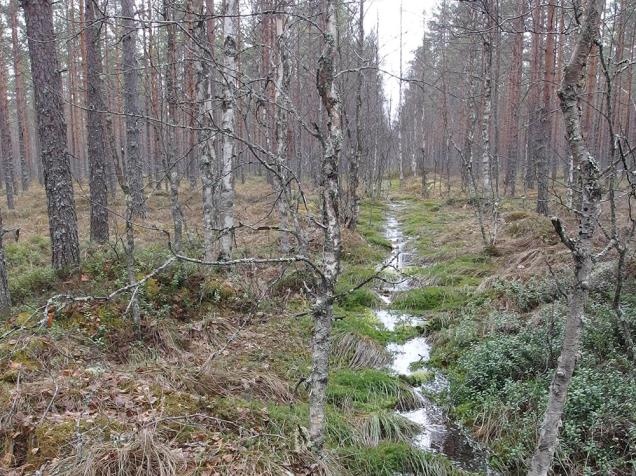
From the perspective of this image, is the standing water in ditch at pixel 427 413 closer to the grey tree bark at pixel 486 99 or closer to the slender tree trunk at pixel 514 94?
the grey tree bark at pixel 486 99

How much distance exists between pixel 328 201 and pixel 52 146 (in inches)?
233

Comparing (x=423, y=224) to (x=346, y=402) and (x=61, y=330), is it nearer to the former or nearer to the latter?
(x=346, y=402)

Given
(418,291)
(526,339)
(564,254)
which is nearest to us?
(526,339)

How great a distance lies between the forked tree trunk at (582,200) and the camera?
2377 millimetres

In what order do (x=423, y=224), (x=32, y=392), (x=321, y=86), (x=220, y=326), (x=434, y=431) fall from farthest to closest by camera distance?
(x=423, y=224) → (x=220, y=326) → (x=434, y=431) → (x=32, y=392) → (x=321, y=86)

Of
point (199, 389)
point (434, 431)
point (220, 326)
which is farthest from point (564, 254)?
point (199, 389)

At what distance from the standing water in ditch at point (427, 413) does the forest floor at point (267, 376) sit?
0.45 ft

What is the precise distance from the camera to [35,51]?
7.29 metres

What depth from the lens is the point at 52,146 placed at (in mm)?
7207

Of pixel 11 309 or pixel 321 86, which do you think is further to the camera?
pixel 11 309

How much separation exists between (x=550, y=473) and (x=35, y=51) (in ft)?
28.2

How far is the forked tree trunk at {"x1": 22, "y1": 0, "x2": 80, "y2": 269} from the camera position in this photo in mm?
7109

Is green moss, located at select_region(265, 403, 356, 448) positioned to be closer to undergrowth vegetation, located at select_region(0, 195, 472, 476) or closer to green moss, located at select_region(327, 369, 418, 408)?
undergrowth vegetation, located at select_region(0, 195, 472, 476)

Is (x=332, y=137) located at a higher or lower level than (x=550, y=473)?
higher
